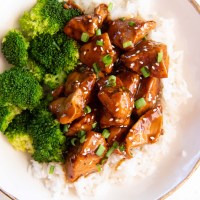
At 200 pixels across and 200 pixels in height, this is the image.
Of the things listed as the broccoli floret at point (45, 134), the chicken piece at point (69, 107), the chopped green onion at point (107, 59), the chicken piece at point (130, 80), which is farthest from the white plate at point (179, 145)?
the chopped green onion at point (107, 59)

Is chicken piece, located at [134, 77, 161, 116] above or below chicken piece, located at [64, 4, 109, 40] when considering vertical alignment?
below

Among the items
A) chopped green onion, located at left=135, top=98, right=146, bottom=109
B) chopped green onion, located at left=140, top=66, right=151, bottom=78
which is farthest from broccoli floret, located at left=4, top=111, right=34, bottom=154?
chopped green onion, located at left=140, top=66, right=151, bottom=78

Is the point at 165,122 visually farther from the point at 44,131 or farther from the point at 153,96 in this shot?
the point at 44,131

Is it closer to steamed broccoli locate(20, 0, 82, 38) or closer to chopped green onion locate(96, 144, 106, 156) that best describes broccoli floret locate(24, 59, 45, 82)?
steamed broccoli locate(20, 0, 82, 38)

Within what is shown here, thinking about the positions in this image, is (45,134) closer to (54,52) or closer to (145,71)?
(54,52)

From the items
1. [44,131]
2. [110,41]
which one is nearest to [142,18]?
[110,41]

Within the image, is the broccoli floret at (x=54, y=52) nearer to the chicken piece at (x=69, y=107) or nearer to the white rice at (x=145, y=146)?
the chicken piece at (x=69, y=107)
